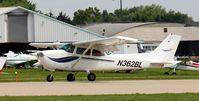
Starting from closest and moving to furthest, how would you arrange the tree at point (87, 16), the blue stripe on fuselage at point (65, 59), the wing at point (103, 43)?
the wing at point (103, 43) < the blue stripe on fuselage at point (65, 59) < the tree at point (87, 16)

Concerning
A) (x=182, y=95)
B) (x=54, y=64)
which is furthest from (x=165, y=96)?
(x=54, y=64)

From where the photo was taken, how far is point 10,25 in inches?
2616

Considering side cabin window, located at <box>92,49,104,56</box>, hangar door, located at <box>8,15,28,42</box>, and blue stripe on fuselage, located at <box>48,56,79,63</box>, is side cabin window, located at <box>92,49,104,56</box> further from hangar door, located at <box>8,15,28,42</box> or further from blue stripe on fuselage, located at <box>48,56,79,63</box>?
hangar door, located at <box>8,15,28,42</box>

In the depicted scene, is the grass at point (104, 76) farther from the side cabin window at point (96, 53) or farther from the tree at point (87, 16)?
the tree at point (87, 16)

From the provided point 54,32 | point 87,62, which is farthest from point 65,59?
point 54,32

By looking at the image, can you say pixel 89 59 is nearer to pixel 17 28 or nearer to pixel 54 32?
pixel 17 28

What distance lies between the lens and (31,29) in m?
66.9

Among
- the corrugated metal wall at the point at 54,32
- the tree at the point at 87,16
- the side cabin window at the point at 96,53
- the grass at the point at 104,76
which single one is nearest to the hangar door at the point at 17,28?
the corrugated metal wall at the point at 54,32

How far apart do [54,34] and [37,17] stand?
2681 mm

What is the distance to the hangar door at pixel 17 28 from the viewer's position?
66.4 m

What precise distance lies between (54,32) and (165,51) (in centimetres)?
3114

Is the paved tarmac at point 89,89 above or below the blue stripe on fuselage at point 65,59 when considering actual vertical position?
below

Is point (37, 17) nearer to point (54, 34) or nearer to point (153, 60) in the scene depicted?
point (54, 34)

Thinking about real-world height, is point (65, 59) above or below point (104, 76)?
above
